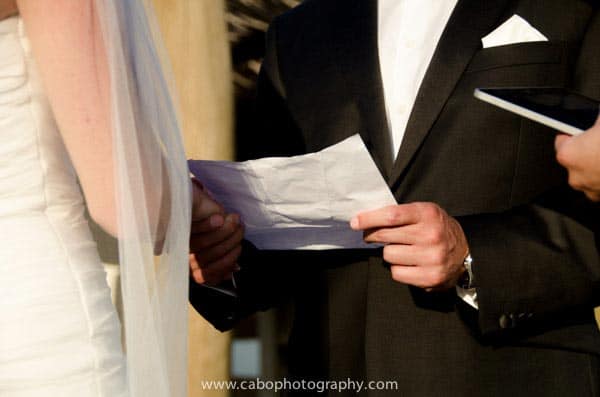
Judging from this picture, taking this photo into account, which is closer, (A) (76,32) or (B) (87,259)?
(A) (76,32)

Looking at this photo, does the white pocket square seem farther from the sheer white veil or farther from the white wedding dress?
the white wedding dress

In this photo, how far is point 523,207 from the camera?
77.5 inches

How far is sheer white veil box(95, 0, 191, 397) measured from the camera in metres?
1.65

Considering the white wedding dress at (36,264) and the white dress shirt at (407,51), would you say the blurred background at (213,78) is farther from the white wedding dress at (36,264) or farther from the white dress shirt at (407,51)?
the white wedding dress at (36,264)

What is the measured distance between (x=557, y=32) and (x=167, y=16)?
6.56ft

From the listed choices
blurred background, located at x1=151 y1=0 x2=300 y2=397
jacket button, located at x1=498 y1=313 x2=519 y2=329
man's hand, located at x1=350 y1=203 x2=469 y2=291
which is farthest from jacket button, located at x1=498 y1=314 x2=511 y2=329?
blurred background, located at x1=151 y1=0 x2=300 y2=397

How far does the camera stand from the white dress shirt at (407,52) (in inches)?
83.3

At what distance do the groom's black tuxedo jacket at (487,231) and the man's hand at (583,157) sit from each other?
0.44ft

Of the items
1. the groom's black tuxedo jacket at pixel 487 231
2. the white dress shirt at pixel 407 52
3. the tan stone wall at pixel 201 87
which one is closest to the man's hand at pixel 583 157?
the groom's black tuxedo jacket at pixel 487 231

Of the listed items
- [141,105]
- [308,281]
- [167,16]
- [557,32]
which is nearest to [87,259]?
[141,105]

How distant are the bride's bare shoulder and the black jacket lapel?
83 cm

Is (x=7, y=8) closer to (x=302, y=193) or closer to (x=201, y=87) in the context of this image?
(x=302, y=193)

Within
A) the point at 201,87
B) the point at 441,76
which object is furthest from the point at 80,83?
the point at 201,87

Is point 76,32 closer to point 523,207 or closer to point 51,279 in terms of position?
point 51,279
